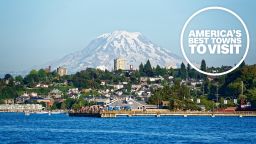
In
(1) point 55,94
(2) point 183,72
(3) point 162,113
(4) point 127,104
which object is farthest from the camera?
(2) point 183,72

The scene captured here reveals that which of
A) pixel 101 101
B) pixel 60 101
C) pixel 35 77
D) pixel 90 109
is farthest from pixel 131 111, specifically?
pixel 35 77

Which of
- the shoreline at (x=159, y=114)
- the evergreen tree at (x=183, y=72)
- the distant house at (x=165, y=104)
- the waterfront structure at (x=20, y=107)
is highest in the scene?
the evergreen tree at (x=183, y=72)

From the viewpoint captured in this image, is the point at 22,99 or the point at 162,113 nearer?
the point at 162,113

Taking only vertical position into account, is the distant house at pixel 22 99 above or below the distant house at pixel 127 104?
above

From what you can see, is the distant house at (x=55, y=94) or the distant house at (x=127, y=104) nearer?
the distant house at (x=127, y=104)

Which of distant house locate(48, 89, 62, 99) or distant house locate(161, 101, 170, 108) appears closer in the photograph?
distant house locate(161, 101, 170, 108)

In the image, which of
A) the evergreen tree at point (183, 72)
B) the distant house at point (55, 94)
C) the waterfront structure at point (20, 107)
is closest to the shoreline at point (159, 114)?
the waterfront structure at point (20, 107)

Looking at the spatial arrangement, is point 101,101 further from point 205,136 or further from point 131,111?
point 205,136

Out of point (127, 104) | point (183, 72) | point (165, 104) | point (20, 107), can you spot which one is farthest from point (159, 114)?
point (183, 72)

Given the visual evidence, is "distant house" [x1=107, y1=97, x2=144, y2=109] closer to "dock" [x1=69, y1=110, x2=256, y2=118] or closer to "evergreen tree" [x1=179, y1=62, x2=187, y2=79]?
"dock" [x1=69, y1=110, x2=256, y2=118]

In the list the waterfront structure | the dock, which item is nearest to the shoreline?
the dock

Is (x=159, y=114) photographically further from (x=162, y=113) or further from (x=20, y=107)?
(x=20, y=107)

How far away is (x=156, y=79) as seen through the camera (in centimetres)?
18412

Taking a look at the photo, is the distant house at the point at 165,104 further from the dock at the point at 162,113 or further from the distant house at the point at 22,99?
the distant house at the point at 22,99
